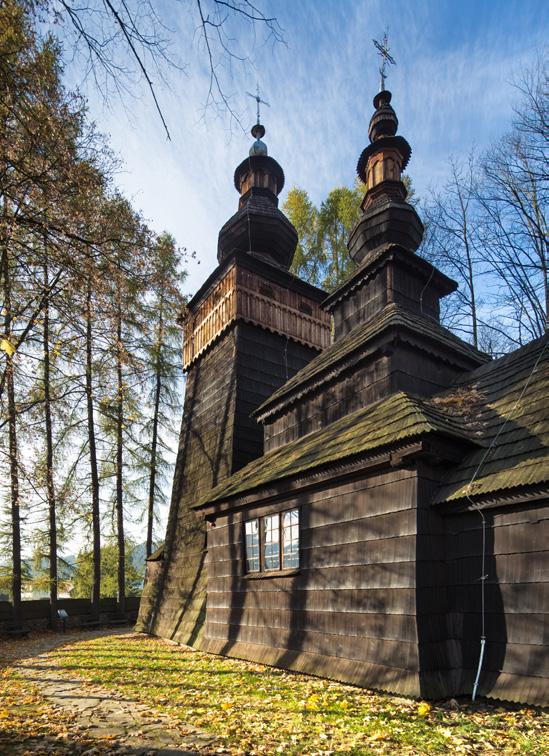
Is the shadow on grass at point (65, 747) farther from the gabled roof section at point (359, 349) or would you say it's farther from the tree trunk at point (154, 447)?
the tree trunk at point (154, 447)

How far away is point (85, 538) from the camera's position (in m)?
23.1

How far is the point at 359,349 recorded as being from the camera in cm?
1073

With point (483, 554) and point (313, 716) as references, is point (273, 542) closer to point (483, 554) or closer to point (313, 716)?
point (313, 716)

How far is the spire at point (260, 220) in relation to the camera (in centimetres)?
1902

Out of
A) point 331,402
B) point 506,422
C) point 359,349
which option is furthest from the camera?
point 331,402

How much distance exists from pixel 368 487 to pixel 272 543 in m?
3.22

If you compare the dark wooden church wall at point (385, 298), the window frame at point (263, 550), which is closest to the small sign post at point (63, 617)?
the window frame at point (263, 550)

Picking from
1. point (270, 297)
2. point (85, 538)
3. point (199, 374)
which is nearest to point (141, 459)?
point (85, 538)

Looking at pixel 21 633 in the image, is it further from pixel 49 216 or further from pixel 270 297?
pixel 49 216

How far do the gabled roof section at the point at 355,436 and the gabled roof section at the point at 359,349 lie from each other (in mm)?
1276

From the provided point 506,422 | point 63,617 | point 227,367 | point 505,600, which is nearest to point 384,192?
point 227,367

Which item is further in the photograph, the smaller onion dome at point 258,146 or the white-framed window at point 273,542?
the smaller onion dome at point 258,146

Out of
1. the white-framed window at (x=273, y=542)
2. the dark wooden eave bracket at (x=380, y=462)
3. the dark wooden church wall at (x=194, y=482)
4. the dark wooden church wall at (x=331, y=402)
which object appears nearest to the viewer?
the dark wooden eave bracket at (x=380, y=462)

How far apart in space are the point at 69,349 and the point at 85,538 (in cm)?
1774
